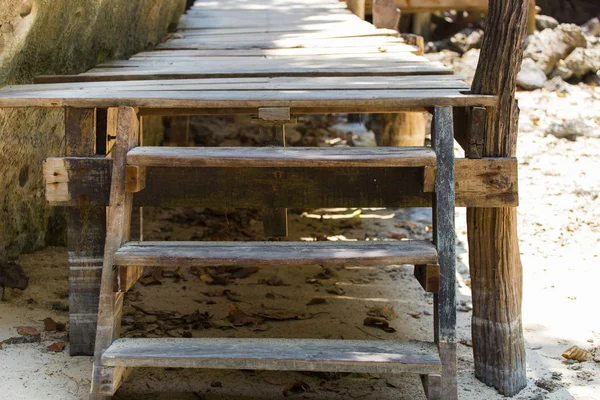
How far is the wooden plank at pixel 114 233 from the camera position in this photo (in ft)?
10.6

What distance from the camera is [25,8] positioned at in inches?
155

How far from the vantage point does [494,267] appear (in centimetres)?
377

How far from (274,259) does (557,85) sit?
28.3ft

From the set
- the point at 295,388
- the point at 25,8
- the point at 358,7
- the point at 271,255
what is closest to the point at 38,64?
the point at 25,8

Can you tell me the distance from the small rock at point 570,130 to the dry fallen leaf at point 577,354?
16.6ft

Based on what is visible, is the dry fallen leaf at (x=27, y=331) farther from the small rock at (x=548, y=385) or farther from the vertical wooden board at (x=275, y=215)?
the small rock at (x=548, y=385)

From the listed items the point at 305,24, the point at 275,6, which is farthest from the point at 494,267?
the point at 275,6

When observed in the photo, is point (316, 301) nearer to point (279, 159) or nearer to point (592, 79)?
point (279, 159)

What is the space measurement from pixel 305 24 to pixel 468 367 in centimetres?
392

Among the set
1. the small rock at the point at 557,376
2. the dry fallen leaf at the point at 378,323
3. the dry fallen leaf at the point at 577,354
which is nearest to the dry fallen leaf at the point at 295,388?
the dry fallen leaf at the point at 378,323

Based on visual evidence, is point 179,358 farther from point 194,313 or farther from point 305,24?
point 305,24

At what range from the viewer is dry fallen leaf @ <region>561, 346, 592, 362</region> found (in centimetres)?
411

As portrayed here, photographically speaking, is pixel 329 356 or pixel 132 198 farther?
pixel 132 198

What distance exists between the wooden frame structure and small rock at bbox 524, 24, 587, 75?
25.8 feet
